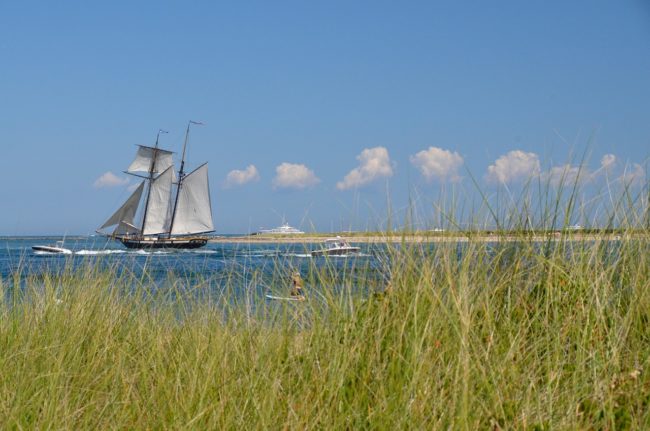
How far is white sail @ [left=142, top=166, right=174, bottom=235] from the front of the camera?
2184 inches

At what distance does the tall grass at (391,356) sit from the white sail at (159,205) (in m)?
52.6

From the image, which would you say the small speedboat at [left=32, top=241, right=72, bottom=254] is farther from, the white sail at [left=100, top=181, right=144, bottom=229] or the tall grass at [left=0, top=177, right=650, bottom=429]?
the white sail at [left=100, top=181, right=144, bottom=229]

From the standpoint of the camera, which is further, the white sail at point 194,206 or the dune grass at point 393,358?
the white sail at point 194,206

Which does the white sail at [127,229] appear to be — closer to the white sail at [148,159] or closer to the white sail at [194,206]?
the white sail at [194,206]

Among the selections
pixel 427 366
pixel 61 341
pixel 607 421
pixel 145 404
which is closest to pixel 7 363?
pixel 61 341

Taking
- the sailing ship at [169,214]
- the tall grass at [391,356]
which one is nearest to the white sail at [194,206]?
the sailing ship at [169,214]

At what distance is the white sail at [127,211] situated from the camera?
53009mm

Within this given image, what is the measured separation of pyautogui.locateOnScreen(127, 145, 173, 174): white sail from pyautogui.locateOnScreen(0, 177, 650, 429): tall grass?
58.5 m

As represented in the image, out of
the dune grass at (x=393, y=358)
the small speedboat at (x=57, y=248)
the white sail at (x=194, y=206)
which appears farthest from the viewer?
the white sail at (x=194, y=206)

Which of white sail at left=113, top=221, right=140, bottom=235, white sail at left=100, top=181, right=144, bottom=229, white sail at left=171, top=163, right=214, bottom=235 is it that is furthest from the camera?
white sail at left=171, top=163, right=214, bottom=235

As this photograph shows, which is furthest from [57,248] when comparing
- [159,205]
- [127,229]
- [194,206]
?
[159,205]

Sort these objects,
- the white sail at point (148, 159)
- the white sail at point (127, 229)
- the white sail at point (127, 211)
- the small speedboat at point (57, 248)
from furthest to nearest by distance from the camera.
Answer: the white sail at point (148, 159) < the white sail at point (127, 229) < the white sail at point (127, 211) < the small speedboat at point (57, 248)

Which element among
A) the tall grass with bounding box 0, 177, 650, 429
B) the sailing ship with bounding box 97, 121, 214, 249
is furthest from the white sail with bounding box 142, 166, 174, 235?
the tall grass with bounding box 0, 177, 650, 429

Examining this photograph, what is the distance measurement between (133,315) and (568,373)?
2436 millimetres
